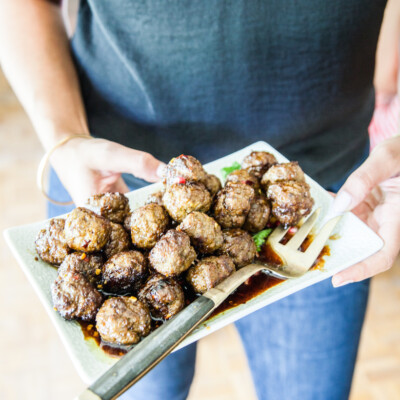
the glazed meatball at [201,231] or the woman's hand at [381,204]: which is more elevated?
the glazed meatball at [201,231]

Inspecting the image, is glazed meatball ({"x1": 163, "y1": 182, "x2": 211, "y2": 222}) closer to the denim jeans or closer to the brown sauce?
the brown sauce

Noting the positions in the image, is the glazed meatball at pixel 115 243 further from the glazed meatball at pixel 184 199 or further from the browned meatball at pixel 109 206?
the glazed meatball at pixel 184 199

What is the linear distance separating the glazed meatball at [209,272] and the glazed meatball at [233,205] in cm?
15

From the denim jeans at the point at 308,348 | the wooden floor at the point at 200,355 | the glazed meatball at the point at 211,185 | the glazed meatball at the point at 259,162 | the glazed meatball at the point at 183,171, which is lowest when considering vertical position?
the wooden floor at the point at 200,355

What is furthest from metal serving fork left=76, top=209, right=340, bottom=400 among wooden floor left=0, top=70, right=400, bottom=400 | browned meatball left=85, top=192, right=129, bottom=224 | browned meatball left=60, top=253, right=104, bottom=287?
wooden floor left=0, top=70, right=400, bottom=400

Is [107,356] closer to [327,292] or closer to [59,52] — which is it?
[327,292]

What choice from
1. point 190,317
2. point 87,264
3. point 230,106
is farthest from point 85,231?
point 230,106

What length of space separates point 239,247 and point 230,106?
2.25ft

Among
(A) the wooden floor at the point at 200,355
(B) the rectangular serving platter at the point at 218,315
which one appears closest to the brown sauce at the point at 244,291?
(B) the rectangular serving platter at the point at 218,315

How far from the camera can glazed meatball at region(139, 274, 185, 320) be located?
1234mm

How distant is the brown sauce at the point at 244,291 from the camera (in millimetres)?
1173

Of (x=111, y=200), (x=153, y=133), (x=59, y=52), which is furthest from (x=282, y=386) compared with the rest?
(x=59, y=52)

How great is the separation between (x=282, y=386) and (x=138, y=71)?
4.82 ft

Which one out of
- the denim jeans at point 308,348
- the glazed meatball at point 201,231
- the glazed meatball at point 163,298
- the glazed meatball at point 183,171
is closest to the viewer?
the glazed meatball at point 163,298
